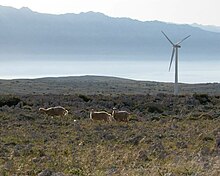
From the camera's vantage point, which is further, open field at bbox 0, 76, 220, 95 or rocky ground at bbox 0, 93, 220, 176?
open field at bbox 0, 76, 220, 95

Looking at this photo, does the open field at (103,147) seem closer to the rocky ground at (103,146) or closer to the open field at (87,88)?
the rocky ground at (103,146)

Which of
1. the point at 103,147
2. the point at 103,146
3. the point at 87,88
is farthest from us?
the point at 87,88

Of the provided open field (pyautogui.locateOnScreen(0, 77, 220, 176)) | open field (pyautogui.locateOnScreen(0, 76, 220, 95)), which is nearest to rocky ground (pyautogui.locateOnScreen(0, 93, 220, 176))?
open field (pyautogui.locateOnScreen(0, 77, 220, 176))

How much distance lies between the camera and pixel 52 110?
1095 inches

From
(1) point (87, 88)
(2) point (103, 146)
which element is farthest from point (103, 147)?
(1) point (87, 88)

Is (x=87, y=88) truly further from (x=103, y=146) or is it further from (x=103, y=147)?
(x=103, y=147)

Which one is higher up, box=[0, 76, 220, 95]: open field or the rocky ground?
the rocky ground

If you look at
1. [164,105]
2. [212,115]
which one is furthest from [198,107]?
[212,115]

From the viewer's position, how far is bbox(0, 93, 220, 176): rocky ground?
11.1m

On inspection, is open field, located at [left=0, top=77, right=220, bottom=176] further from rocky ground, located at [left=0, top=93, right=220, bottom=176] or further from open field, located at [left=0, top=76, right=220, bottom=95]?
open field, located at [left=0, top=76, right=220, bottom=95]

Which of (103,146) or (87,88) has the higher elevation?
(103,146)

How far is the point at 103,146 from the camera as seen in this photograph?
15.5 m

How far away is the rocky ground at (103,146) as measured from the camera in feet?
36.6

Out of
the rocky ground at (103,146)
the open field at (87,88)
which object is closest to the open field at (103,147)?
the rocky ground at (103,146)
